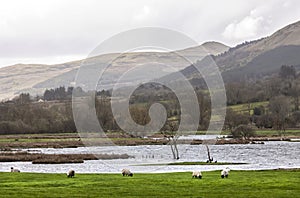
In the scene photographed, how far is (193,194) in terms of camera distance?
32625 millimetres

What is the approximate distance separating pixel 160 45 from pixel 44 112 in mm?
110364

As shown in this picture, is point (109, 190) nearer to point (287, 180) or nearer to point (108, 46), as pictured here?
point (287, 180)

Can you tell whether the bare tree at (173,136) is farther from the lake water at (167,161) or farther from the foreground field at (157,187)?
the foreground field at (157,187)

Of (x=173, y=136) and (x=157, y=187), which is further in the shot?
(x=173, y=136)

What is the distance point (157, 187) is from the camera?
36656 mm

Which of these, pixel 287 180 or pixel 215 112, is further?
pixel 215 112

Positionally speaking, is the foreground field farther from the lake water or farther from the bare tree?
the bare tree

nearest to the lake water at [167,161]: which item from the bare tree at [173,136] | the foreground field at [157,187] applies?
the bare tree at [173,136]

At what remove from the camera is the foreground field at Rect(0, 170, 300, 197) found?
32.8 metres

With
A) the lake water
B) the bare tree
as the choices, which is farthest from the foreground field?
the bare tree

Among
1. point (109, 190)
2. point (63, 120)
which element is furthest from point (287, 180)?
point (63, 120)

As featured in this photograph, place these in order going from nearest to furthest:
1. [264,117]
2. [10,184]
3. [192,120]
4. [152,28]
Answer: [10,184] < [152,28] < [192,120] < [264,117]

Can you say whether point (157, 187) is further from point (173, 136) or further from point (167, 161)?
point (173, 136)

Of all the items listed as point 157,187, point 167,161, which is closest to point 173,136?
point 167,161
